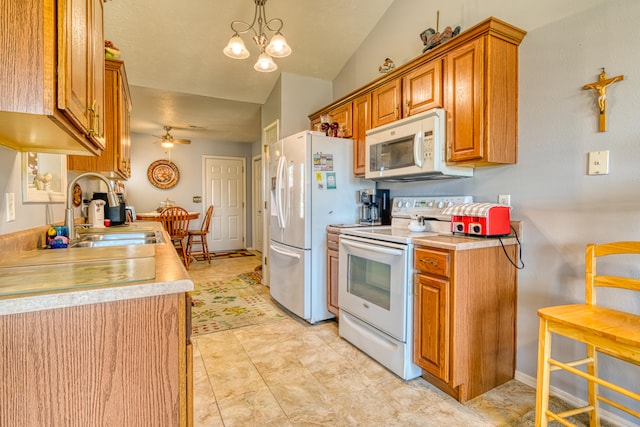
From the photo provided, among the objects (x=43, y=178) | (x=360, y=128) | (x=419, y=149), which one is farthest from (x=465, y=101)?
(x=43, y=178)

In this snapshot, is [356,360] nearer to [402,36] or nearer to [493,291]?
[493,291]

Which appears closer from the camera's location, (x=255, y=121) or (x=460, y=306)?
(x=460, y=306)

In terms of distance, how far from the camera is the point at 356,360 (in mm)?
2279

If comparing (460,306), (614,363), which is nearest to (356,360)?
(460,306)

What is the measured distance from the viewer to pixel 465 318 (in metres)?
1.80

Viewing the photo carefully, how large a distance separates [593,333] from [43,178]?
2694 millimetres

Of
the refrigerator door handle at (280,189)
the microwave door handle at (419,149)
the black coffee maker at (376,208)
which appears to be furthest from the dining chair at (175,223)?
the microwave door handle at (419,149)

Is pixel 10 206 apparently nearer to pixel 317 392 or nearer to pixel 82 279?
pixel 82 279

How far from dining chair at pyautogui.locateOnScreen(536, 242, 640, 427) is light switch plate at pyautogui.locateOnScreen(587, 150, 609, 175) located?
0.41 meters

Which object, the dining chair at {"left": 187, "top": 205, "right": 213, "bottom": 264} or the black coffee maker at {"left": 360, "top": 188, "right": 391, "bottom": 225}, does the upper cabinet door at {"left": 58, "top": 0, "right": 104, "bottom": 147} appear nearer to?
the black coffee maker at {"left": 360, "top": 188, "right": 391, "bottom": 225}

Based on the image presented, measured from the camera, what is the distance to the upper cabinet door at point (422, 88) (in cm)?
217

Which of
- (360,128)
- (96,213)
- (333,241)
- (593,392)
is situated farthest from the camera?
(360,128)

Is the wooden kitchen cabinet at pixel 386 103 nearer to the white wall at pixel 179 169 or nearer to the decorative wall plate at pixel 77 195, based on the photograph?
the decorative wall plate at pixel 77 195

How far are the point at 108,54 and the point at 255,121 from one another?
3.25 metres
